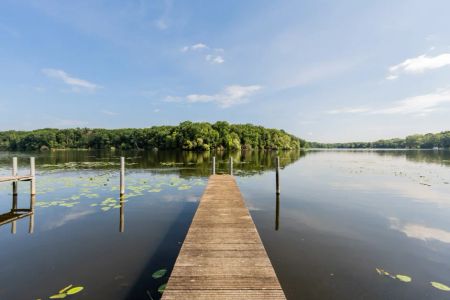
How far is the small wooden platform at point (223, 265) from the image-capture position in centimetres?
356

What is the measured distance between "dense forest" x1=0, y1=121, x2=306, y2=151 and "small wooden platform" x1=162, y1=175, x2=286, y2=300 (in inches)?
3048

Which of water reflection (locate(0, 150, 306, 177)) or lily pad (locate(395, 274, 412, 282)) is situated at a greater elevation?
water reflection (locate(0, 150, 306, 177))

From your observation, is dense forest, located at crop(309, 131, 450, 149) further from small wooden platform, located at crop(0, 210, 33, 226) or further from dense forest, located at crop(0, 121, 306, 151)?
small wooden platform, located at crop(0, 210, 33, 226)

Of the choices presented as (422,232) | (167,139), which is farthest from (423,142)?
(422,232)

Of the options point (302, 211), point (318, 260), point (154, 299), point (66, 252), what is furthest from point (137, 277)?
point (302, 211)

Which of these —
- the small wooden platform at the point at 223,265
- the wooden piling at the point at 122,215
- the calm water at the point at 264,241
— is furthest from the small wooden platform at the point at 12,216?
the small wooden platform at the point at 223,265

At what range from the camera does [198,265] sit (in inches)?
172

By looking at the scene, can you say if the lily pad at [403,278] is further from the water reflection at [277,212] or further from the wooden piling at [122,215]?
the wooden piling at [122,215]

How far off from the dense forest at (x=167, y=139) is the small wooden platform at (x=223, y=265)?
254ft

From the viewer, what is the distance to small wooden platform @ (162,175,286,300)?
11.7 feet

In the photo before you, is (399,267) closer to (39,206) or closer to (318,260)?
(318,260)

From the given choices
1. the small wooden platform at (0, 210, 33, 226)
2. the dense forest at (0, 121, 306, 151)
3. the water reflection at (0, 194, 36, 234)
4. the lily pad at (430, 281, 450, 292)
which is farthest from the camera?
the dense forest at (0, 121, 306, 151)

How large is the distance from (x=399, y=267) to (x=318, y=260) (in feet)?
6.57

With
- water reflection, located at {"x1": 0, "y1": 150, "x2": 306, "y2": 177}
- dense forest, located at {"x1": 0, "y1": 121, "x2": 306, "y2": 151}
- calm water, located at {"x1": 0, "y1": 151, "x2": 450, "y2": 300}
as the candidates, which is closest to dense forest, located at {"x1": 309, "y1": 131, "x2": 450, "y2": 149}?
dense forest, located at {"x1": 0, "y1": 121, "x2": 306, "y2": 151}
